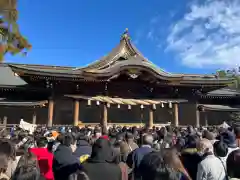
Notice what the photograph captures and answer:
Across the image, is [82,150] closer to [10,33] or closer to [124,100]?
[10,33]

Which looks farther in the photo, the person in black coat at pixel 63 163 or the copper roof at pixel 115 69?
the copper roof at pixel 115 69

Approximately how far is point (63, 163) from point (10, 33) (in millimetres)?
7782

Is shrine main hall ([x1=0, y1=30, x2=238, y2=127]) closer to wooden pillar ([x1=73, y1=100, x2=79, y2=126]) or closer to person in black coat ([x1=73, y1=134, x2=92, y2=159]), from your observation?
wooden pillar ([x1=73, y1=100, x2=79, y2=126])

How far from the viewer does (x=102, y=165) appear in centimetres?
312

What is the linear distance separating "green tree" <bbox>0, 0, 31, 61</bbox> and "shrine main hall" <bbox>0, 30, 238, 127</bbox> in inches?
199

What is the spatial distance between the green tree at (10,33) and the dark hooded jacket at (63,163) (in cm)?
602

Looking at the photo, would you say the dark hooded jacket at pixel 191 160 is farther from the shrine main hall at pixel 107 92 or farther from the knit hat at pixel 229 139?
the shrine main hall at pixel 107 92

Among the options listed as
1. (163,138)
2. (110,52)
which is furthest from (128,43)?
(163,138)

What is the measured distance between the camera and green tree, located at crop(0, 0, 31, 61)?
833 centimetres

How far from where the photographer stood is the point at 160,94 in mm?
19516

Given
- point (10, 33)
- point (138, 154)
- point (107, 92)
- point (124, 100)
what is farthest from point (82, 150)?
point (107, 92)

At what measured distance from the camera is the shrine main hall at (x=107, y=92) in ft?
54.5

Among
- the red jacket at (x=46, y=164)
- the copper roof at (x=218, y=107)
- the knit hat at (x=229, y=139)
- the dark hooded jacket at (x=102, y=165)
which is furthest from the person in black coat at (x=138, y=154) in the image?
the copper roof at (x=218, y=107)

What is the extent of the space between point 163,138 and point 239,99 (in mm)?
20125
